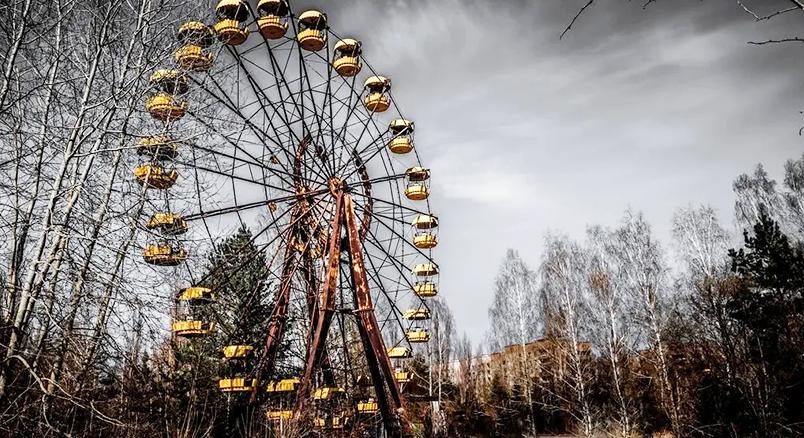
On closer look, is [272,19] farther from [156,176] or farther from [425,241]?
[425,241]

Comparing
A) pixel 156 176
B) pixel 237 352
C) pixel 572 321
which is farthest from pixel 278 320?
pixel 572 321

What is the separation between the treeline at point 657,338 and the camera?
15.1 meters

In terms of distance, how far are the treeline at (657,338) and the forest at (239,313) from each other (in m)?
0.11

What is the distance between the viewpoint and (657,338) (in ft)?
60.9

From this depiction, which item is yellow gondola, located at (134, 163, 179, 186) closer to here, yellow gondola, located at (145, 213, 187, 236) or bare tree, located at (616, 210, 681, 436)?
yellow gondola, located at (145, 213, 187, 236)

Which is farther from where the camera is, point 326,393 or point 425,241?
point 425,241

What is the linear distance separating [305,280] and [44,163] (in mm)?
6491

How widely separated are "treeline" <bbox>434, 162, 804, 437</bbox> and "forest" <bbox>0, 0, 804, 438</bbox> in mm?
112

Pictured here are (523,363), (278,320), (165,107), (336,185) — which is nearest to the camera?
(165,107)

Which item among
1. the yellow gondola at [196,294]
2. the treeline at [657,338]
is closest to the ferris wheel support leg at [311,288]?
the yellow gondola at [196,294]

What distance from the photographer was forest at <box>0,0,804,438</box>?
5086 mm

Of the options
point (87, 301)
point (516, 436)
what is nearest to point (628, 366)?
point (516, 436)

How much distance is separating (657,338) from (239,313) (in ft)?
50.1

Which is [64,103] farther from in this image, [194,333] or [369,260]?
[369,260]
